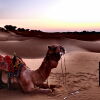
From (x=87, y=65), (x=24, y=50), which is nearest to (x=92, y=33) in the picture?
(x=24, y=50)

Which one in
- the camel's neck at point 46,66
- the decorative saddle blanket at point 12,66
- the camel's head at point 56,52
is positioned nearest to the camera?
the camel's head at point 56,52

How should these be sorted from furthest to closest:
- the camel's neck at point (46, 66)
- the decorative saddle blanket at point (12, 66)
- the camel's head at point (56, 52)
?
the decorative saddle blanket at point (12, 66) → the camel's neck at point (46, 66) → the camel's head at point (56, 52)

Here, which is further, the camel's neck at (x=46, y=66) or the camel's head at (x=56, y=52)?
the camel's neck at (x=46, y=66)

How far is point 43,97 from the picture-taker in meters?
8.43

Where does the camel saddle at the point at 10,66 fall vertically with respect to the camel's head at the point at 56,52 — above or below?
below

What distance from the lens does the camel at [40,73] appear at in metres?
8.40

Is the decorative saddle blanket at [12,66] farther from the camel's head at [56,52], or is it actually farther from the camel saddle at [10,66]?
the camel's head at [56,52]

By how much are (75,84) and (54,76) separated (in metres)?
1.96

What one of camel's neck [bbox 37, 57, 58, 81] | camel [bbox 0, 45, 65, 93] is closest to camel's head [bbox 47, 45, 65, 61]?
camel [bbox 0, 45, 65, 93]

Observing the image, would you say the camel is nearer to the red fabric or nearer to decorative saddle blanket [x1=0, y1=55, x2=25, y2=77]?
decorative saddle blanket [x1=0, y1=55, x2=25, y2=77]

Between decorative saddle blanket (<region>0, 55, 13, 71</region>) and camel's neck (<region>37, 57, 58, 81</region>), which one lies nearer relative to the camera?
camel's neck (<region>37, 57, 58, 81</region>)

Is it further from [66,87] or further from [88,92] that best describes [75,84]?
[88,92]

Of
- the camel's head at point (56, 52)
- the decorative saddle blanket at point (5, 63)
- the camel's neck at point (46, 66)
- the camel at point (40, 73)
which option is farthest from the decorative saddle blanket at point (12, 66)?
the camel's head at point (56, 52)

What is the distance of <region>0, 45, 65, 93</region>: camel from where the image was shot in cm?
840
